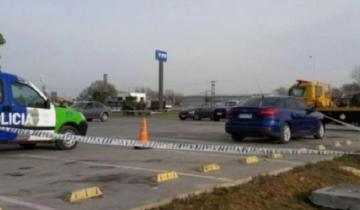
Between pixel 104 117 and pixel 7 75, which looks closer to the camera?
pixel 7 75

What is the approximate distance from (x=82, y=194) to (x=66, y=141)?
7.31m

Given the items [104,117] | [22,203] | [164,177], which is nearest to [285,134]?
[164,177]

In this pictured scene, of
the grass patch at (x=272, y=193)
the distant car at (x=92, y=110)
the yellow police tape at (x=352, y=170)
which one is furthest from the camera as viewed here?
the distant car at (x=92, y=110)

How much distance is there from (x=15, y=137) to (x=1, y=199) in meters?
5.64

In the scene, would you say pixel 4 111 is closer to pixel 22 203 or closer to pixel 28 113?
pixel 28 113

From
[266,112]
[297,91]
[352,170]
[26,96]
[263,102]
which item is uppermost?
[297,91]

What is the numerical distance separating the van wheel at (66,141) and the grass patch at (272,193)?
663 cm

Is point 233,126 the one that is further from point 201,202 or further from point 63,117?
point 201,202

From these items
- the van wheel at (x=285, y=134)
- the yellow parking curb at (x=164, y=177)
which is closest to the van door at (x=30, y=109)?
the yellow parking curb at (x=164, y=177)

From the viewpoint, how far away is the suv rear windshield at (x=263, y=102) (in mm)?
17903

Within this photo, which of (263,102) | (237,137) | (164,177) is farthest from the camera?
(237,137)

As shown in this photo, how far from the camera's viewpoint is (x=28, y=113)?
1370 cm

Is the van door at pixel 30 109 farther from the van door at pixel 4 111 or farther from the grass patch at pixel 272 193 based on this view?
the grass patch at pixel 272 193

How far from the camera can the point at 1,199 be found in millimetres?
7949
